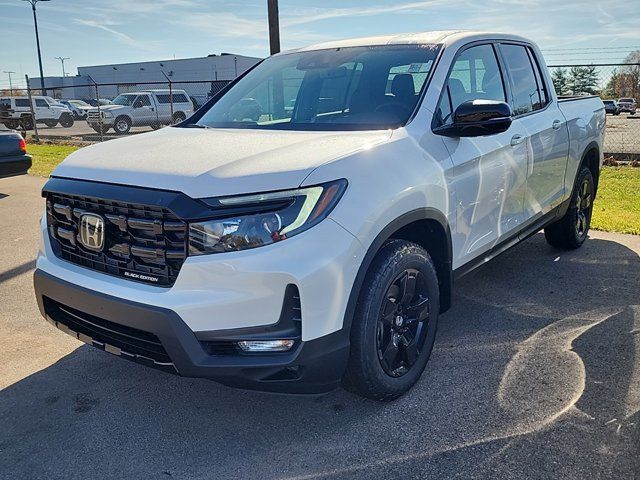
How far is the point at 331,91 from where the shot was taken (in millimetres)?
3791

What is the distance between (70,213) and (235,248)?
103 centimetres

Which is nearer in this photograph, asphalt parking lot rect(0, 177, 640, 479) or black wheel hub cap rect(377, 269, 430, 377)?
asphalt parking lot rect(0, 177, 640, 479)

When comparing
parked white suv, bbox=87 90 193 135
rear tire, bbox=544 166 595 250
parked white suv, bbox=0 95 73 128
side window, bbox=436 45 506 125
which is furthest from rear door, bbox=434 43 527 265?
parked white suv, bbox=0 95 73 128

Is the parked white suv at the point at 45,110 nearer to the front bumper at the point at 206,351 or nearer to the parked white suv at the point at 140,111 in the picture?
the parked white suv at the point at 140,111

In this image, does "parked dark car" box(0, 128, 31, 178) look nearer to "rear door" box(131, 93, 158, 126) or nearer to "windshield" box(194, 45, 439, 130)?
"windshield" box(194, 45, 439, 130)

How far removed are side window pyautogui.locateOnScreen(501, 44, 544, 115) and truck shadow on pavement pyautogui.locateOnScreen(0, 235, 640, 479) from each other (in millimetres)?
1655

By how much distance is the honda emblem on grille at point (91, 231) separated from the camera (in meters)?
2.71

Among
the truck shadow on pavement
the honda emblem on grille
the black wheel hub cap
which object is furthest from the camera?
the black wheel hub cap

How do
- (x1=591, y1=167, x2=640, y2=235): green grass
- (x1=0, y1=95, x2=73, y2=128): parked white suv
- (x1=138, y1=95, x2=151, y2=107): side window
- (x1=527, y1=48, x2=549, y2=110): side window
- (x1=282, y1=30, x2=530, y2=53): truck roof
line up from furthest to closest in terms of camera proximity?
(x1=0, y1=95, x2=73, y2=128): parked white suv, (x1=138, y1=95, x2=151, y2=107): side window, (x1=591, y1=167, x2=640, y2=235): green grass, (x1=527, y1=48, x2=549, y2=110): side window, (x1=282, y1=30, x2=530, y2=53): truck roof

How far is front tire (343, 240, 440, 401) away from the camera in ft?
8.91

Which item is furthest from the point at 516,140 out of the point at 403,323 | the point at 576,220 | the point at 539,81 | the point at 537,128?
the point at 576,220

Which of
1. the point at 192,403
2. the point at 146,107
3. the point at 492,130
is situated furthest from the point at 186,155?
the point at 146,107

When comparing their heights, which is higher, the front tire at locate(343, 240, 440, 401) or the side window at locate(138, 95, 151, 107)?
the side window at locate(138, 95, 151, 107)

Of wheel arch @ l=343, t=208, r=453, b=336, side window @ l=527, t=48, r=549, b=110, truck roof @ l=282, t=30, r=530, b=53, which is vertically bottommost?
wheel arch @ l=343, t=208, r=453, b=336
